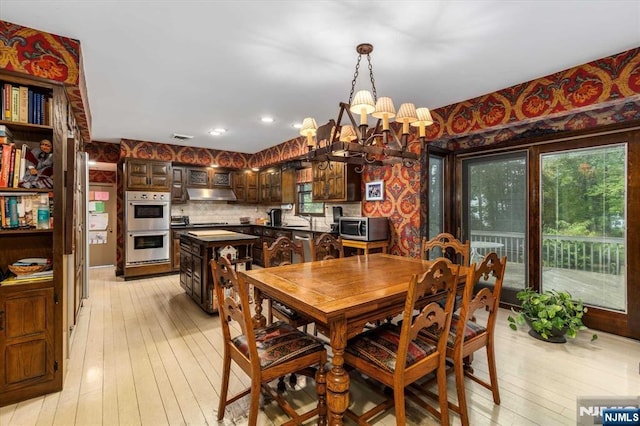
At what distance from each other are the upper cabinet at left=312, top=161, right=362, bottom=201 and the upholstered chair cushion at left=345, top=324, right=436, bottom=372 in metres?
3.10

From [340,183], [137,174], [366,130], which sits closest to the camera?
[366,130]

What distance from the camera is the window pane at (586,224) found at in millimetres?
3109

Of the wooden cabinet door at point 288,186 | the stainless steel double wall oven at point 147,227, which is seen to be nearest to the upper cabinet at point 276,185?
the wooden cabinet door at point 288,186

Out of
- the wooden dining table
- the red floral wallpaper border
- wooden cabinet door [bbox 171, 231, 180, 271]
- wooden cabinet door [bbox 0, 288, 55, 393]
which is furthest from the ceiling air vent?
the wooden dining table

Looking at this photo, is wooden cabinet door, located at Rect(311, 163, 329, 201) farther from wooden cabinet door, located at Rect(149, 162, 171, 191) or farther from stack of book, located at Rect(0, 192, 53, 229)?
stack of book, located at Rect(0, 192, 53, 229)

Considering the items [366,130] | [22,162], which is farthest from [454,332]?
[22,162]

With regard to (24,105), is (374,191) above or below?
below

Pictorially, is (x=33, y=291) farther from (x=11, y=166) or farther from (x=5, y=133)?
(x=5, y=133)

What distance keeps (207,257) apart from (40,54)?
2289 mm

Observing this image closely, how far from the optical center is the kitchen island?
11.9 ft

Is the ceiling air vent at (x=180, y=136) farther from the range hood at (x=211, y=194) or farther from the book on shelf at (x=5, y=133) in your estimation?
the book on shelf at (x=5, y=133)

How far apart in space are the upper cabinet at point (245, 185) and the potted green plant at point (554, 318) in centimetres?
562

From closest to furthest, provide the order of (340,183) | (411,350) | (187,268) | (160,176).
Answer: (411,350), (187,268), (340,183), (160,176)

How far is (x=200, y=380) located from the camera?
91.6 inches
